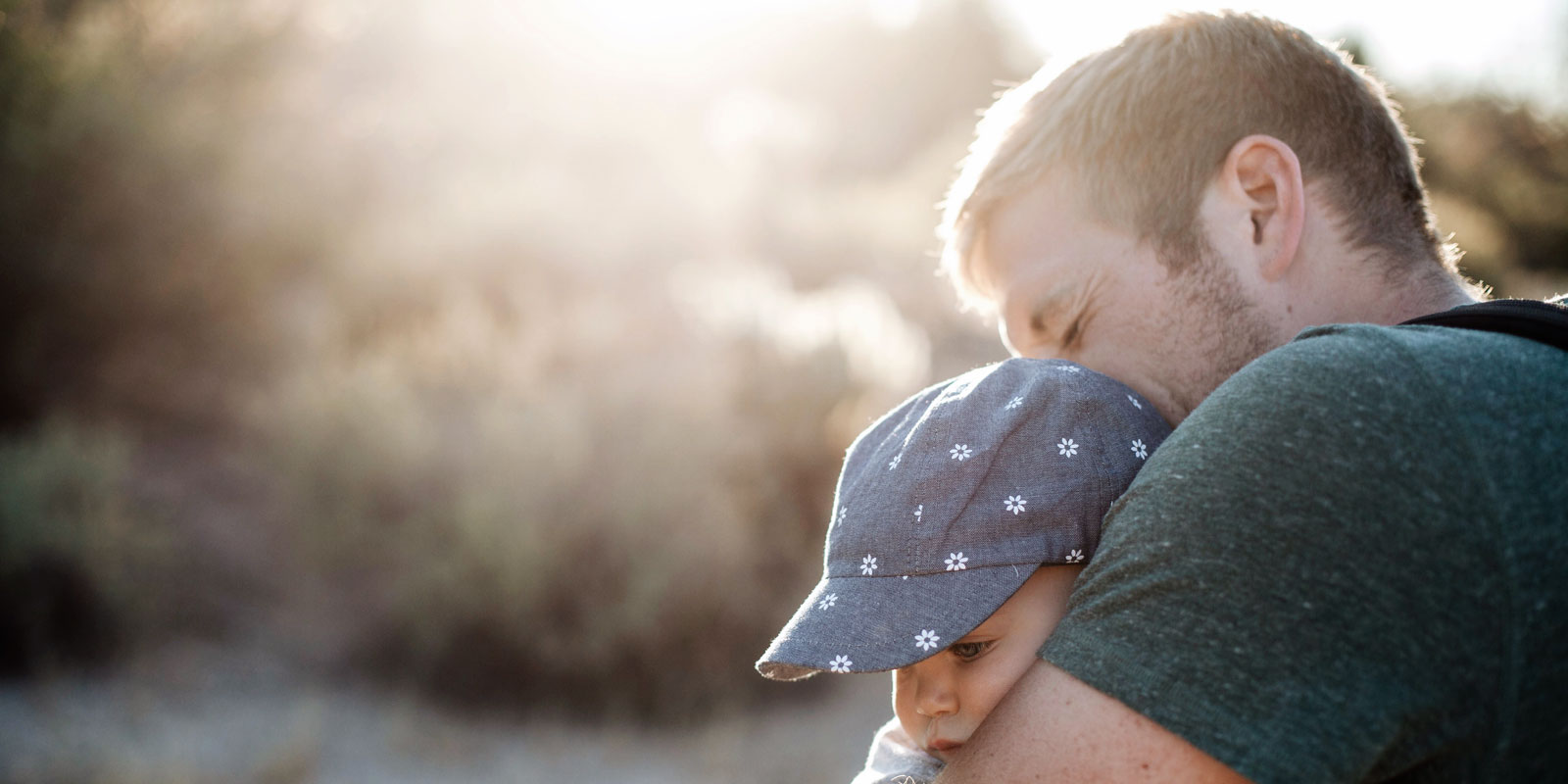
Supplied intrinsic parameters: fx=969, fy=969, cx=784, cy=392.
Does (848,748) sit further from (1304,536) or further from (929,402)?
(1304,536)

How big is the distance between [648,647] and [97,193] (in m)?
4.51

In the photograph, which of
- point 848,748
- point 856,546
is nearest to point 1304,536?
point 856,546

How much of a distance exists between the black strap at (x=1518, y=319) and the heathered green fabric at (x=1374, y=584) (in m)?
0.06

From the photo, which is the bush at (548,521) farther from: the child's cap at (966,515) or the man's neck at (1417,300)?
the man's neck at (1417,300)

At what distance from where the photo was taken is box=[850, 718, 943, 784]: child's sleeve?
4.76 ft

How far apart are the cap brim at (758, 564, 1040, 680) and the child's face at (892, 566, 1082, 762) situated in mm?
47

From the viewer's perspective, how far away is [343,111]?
9133mm

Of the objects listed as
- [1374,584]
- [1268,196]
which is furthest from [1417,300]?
[1374,584]

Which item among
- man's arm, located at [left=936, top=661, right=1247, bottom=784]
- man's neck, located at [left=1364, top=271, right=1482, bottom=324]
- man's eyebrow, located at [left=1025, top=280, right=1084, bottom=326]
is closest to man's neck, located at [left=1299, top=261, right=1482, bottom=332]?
man's neck, located at [left=1364, top=271, right=1482, bottom=324]

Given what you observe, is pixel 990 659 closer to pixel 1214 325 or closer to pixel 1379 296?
pixel 1214 325

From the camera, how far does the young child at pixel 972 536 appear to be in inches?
48.3

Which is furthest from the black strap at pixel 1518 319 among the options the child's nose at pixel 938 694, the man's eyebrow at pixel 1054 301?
the child's nose at pixel 938 694

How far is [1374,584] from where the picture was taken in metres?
0.88

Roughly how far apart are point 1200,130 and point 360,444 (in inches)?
177
